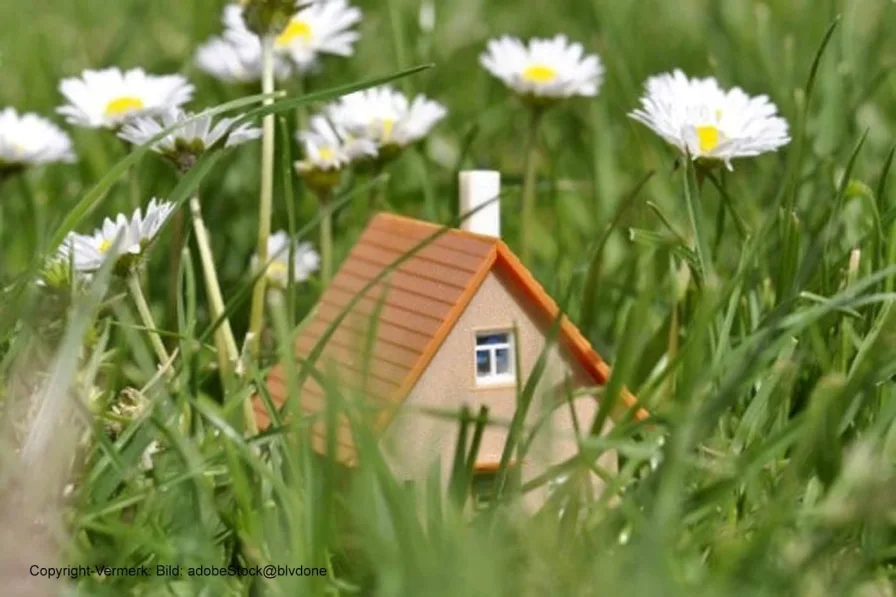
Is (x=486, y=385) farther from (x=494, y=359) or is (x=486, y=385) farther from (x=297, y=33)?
(x=297, y=33)

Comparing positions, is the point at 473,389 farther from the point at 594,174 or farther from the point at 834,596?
the point at 594,174

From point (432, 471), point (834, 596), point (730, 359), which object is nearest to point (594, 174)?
point (730, 359)

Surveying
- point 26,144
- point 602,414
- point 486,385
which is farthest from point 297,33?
point 602,414

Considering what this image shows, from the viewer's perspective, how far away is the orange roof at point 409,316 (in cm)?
128

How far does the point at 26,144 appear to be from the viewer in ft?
5.95

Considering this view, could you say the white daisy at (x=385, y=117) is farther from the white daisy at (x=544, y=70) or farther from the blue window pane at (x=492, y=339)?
the blue window pane at (x=492, y=339)

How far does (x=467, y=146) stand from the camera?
1987mm

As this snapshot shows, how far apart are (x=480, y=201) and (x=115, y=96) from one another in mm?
502

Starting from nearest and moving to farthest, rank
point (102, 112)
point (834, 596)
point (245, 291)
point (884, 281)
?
point (834, 596)
point (245, 291)
point (884, 281)
point (102, 112)

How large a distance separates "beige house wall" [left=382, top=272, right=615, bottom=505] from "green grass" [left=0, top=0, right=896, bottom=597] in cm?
7

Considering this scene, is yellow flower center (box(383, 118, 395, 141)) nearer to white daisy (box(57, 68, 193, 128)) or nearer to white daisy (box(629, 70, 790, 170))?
white daisy (box(57, 68, 193, 128))

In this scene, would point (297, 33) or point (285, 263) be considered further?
point (297, 33)

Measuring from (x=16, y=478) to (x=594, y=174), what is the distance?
48.3 inches

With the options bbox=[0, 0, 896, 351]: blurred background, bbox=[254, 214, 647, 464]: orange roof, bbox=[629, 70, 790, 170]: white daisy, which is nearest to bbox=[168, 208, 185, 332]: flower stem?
bbox=[254, 214, 647, 464]: orange roof
